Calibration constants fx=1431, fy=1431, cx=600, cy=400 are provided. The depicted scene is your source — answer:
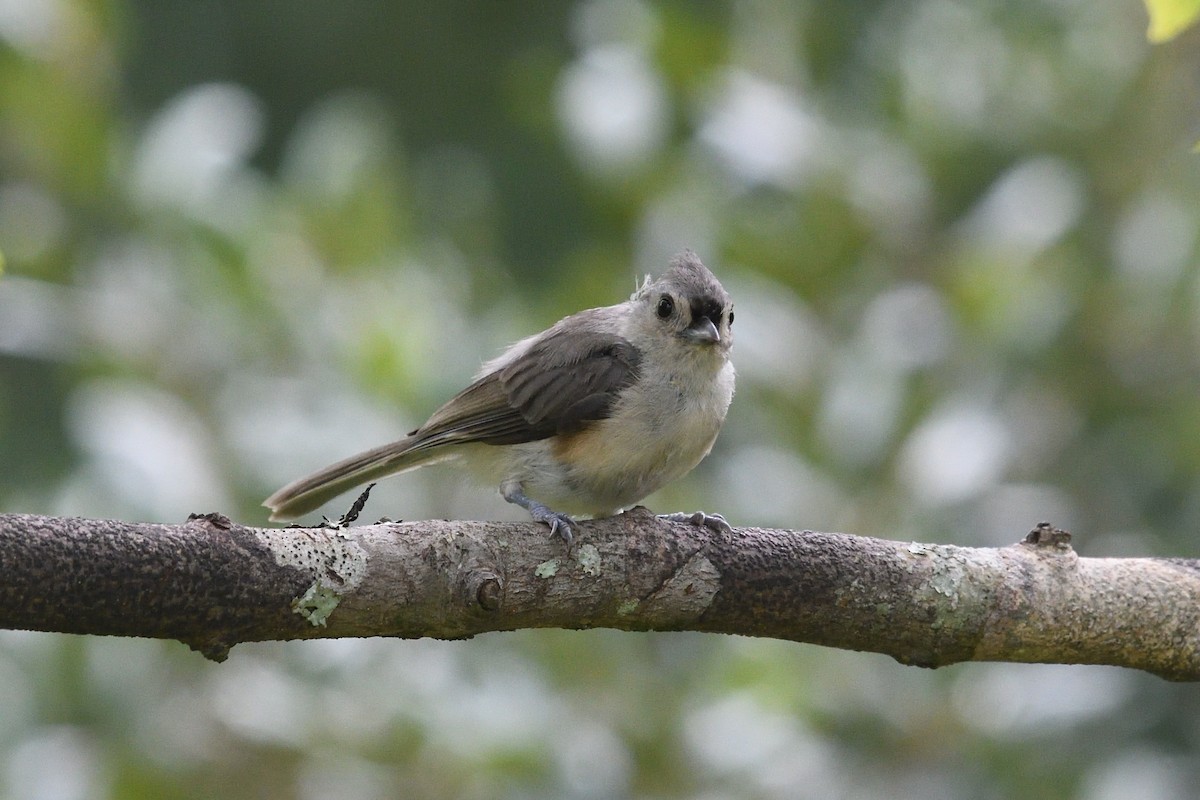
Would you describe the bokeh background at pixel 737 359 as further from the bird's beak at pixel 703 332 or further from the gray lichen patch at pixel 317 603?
the gray lichen patch at pixel 317 603

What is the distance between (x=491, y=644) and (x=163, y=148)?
7.80 feet

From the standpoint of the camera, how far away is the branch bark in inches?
101

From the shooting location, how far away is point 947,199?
19.0 feet

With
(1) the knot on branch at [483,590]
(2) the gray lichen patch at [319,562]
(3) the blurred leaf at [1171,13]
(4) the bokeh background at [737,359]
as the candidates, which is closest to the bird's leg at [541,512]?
(1) the knot on branch at [483,590]

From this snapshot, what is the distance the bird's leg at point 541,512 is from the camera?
3.21 metres

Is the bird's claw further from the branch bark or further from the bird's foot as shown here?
the bird's foot

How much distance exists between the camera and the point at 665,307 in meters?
4.29

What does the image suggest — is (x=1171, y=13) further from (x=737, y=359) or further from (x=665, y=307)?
(x=737, y=359)

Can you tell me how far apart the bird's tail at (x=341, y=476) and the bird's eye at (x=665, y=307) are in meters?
0.79

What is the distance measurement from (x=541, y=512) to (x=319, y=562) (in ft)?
3.19

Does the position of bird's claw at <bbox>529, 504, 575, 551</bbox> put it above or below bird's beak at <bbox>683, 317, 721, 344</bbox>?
below

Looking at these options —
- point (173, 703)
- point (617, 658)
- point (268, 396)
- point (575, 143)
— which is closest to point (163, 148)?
point (268, 396)

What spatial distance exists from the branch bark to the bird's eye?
40.2 inches

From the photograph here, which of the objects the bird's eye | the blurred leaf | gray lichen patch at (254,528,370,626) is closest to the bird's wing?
the bird's eye
